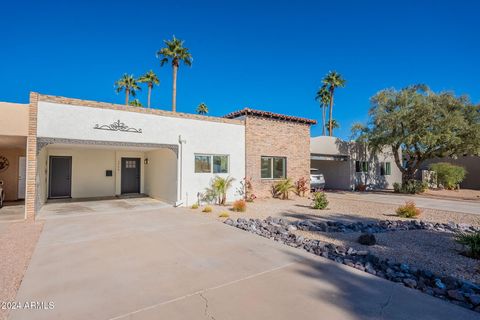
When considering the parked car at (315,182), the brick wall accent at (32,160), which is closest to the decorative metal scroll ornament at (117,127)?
the brick wall accent at (32,160)

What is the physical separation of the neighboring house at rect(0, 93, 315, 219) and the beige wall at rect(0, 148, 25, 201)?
0.17 ft

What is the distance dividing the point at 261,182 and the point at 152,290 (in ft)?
36.0

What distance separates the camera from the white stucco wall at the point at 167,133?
8.95 m

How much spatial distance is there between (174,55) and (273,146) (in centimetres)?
1586

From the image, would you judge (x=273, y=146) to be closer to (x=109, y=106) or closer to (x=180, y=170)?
(x=180, y=170)

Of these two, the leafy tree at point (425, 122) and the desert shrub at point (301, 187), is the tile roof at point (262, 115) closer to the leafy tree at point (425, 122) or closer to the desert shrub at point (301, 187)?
the desert shrub at point (301, 187)

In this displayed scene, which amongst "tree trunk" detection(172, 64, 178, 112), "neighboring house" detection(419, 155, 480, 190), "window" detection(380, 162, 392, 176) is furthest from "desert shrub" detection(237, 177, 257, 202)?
"neighboring house" detection(419, 155, 480, 190)

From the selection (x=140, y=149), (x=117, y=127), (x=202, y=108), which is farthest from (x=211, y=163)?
(x=202, y=108)

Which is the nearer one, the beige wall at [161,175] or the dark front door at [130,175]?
the beige wall at [161,175]

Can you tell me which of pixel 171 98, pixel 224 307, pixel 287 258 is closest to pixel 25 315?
pixel 224 307

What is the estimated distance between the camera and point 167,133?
1123 cm

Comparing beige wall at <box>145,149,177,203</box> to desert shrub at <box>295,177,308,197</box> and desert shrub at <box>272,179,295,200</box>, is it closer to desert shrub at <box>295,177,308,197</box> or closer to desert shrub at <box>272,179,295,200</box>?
A: desert shrub at <box>272,179,295,200</box>

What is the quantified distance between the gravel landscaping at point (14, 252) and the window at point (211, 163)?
6296 millimetres

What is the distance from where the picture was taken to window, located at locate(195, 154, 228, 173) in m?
12.2
